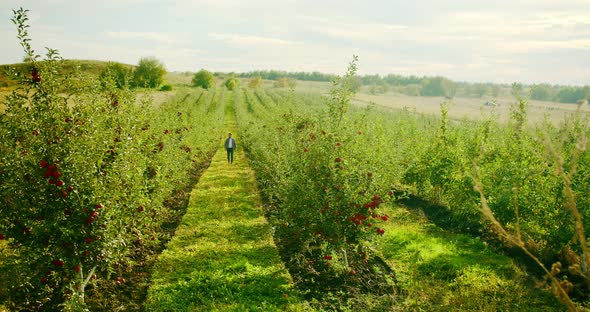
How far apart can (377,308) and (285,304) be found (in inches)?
72.1

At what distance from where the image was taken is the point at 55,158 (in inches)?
250

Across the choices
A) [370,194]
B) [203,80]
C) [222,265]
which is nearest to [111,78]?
[222,265]

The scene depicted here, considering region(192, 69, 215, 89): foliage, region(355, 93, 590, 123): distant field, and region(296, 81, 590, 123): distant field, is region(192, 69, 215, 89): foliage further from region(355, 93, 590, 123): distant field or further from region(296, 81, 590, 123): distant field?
region(355, 93, 590, 123): distant field

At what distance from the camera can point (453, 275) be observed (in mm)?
9312

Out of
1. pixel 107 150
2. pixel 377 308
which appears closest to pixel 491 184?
pixel 377 308

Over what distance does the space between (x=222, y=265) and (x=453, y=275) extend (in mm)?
5576

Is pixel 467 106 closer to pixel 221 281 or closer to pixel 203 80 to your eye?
pixel 203 80

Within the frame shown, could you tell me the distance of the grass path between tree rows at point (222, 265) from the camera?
25.8ft

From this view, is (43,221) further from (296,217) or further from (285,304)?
(296,217)

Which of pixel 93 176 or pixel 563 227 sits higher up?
pixel 93 176

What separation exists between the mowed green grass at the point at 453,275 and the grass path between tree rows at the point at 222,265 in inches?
107

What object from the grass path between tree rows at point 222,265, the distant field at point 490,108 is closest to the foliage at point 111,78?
the grass path between tree rows at point 222,265

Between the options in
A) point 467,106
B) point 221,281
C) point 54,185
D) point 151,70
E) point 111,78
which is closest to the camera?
point 54,185

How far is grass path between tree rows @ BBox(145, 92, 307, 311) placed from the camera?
786cm
